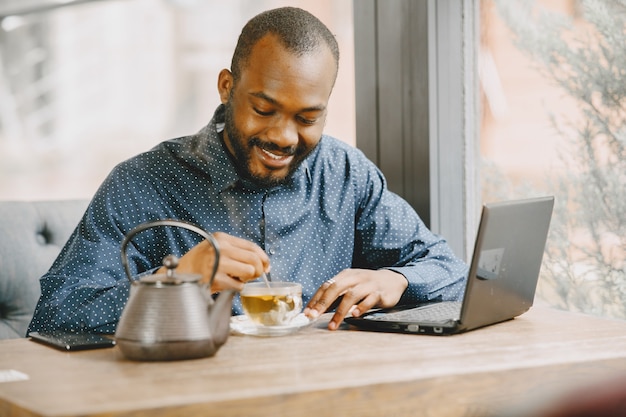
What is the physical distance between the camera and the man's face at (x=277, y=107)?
1703 mm

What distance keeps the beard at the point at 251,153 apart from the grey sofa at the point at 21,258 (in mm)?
506

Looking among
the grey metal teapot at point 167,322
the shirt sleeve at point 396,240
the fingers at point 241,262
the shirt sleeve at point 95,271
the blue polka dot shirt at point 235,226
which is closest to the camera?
the grey metal teapot at point 167,322

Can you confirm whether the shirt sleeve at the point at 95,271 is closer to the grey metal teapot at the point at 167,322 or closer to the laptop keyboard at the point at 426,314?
the grey metal teapot at the point at 167,322

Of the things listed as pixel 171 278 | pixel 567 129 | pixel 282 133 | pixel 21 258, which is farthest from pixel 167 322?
pixel 567 129

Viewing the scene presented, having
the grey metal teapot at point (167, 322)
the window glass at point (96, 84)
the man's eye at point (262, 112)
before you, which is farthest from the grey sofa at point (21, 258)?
the window glass at point (96, 84)

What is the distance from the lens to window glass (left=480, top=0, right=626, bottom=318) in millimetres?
1934

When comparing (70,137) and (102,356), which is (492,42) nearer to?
(102,356)

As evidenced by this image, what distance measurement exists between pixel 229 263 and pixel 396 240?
715 mm

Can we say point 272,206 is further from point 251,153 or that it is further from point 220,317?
point 220,317

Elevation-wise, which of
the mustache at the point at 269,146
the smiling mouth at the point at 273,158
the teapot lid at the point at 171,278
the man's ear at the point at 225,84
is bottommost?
the teapot lid at the point at 171,278

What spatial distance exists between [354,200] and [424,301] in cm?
37

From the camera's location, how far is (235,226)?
1.84 m

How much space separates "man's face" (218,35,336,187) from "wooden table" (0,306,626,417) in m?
0.47

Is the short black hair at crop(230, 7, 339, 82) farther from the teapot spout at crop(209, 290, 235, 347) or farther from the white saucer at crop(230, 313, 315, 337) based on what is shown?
the teapot spout at crop(209, 290, 235, 347)
